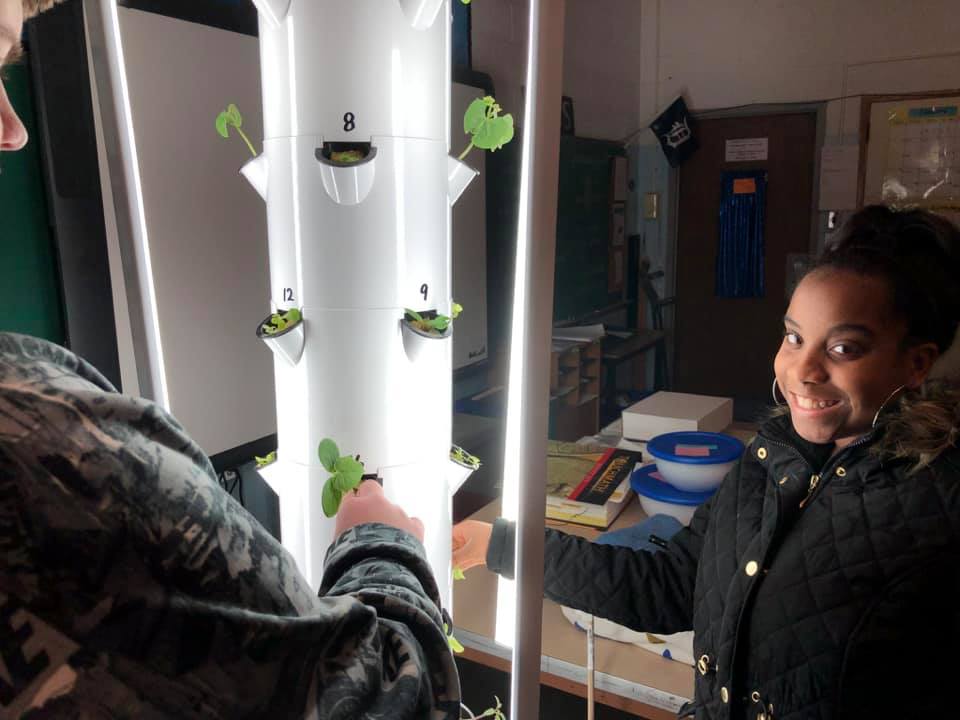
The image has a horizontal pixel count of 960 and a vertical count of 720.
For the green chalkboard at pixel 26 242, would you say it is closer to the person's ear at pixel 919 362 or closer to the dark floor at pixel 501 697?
the dark floor at pixel 501 697

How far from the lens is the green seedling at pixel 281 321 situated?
2.20 feet

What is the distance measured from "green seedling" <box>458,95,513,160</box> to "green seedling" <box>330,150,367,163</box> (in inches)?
4.0

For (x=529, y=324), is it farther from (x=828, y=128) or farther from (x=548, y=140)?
(x=828, y=128)

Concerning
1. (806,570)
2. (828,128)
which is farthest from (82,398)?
(828,128)

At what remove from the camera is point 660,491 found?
1.43 m

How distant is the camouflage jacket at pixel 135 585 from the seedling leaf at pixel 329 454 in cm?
23

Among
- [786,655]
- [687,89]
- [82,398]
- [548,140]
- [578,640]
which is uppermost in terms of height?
[687,89]

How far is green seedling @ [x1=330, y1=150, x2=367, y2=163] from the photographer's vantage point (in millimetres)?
632

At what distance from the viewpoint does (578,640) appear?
3.74 ft

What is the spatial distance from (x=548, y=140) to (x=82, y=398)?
345 mm

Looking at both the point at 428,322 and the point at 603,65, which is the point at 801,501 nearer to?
the point at 428,322

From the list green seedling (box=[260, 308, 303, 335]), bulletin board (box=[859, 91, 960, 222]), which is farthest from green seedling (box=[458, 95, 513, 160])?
bulletin board (box=[859, 91, 960, 222])

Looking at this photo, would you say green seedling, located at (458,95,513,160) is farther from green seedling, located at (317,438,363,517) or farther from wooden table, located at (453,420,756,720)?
wooden table, located at (453,420,756,720)

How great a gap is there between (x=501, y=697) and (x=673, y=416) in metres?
0.87
